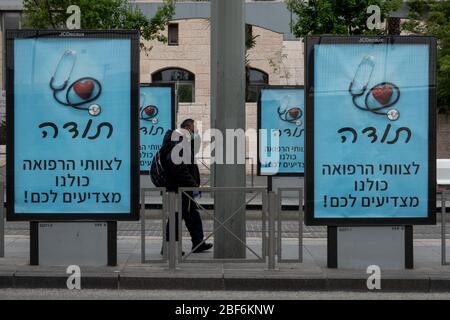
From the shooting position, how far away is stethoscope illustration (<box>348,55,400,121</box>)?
947 cm

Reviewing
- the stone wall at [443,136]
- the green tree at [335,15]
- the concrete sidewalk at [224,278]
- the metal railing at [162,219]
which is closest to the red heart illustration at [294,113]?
the green tree at [335,15]

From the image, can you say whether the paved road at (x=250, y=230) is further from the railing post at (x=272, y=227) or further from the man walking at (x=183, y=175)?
the railing post at (x=272, y=227)

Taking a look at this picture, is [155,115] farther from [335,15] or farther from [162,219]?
[335,15]

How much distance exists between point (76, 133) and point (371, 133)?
355cm

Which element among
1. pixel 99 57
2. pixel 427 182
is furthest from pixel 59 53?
pixel 427 182

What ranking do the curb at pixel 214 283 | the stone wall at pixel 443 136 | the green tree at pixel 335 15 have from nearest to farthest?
the curb at pixel 214 283
the green tree at pixel 335 15
the stone wall at pixel 443 136

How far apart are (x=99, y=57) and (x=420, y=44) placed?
3841 millimetres

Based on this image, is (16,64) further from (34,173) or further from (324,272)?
(324,272)

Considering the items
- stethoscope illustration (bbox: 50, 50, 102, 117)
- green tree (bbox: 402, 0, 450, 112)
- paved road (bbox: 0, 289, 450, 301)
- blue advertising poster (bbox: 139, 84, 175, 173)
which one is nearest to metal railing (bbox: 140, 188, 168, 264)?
paved road (bbox: 0, 289, 450, 301)

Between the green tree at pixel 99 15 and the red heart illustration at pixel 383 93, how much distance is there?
14813 mm

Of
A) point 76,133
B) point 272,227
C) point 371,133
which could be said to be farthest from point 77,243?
point 371,133

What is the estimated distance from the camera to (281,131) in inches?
716

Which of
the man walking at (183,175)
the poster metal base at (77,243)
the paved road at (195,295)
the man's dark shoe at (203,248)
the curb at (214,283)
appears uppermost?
the man walking at (183,175)

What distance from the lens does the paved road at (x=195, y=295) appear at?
8.56m
